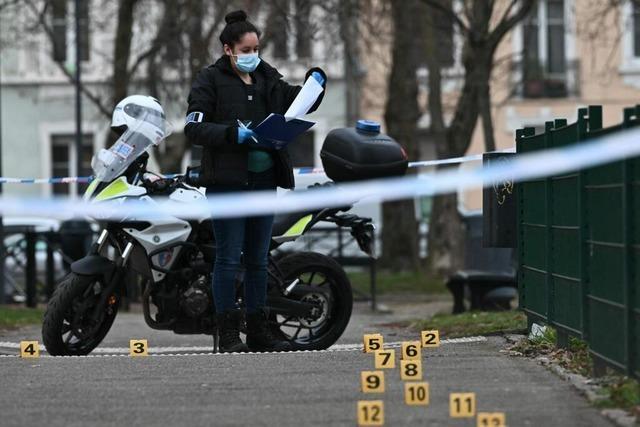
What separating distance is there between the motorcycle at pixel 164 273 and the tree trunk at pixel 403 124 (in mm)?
16741

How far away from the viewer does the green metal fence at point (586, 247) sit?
669 centimetres


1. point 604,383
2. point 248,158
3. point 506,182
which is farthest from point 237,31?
point 604,383

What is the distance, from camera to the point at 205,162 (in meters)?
9.14

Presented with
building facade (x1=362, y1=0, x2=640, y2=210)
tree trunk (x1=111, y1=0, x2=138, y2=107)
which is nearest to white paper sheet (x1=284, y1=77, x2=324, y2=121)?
tree trunk (x1=111, y1=0, x2=138, y2=107)

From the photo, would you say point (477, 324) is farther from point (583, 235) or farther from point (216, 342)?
point (583, 235)

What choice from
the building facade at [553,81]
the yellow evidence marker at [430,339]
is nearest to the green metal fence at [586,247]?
the yellow evidence marker at [430,339]

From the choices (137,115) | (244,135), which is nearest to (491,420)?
(244,135)

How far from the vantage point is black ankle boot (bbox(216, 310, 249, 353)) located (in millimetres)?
9406

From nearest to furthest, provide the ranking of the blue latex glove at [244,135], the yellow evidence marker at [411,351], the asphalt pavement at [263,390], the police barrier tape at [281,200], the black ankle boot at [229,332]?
the asphalt pavement at [263,390], the yellow evidence marker at [411,351], the blue latex glove at [244,135], the police barrier tape at [281,200], the black ankle boot at [229,332]

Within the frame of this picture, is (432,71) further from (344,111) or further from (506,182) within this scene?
(506,182)

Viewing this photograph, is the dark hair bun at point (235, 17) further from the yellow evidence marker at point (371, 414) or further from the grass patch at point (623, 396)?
the yellow evidence marker at point (371, 414)

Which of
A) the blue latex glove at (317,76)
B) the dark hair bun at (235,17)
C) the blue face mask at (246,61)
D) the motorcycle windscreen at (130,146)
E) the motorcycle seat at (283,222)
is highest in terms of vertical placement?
the dark hair bun at (235,17)

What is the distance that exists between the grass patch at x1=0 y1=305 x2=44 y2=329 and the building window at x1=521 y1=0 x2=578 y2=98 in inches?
978

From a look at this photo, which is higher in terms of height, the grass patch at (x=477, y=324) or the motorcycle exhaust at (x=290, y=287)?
the motorcycle exhaust at (x=290, y=287)
